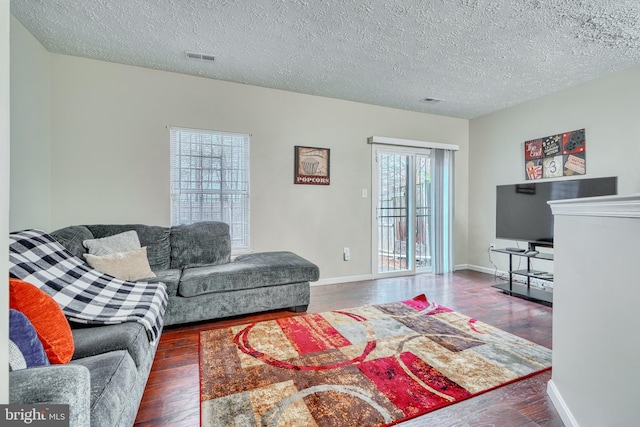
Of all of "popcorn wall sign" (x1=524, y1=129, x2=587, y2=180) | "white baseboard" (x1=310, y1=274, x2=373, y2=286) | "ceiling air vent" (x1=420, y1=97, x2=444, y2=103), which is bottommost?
"white baseboard" (x1=310, y1=274, x2=373, y2=286)

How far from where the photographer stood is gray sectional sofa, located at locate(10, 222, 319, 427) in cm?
88

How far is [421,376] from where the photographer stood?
6.06 ft

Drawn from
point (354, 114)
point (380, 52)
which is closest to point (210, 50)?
point (380, 52)

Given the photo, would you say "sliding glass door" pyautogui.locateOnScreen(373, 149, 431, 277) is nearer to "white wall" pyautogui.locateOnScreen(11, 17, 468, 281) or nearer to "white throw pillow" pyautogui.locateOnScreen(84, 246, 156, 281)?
"white wall" pyautogui.locateOnScreen(11, 17, 468, 281)

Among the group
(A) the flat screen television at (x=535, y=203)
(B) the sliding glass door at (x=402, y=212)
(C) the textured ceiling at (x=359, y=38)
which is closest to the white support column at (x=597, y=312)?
(C) the textured ceiling at (x=359, y=38)

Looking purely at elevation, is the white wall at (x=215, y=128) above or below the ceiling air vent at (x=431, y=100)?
below

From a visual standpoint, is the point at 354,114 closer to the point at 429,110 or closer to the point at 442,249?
the point at 429,110

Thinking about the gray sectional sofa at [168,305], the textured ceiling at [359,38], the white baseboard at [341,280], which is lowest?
the white baseboard at [341,280]

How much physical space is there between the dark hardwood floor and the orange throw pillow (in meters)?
0.58

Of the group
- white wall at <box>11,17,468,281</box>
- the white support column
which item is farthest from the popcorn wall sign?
the white support column

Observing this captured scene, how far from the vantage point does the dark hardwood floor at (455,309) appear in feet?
4.95

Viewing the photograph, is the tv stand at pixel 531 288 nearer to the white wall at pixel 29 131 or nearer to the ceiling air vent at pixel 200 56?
the ceiling air vent at pixel 200 56

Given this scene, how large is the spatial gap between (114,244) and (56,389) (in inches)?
87.9

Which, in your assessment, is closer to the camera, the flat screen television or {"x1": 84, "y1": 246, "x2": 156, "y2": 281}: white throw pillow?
{"x1": 84, "y1": 246, "x2": 156, "y2": 281}: white throw pillow
